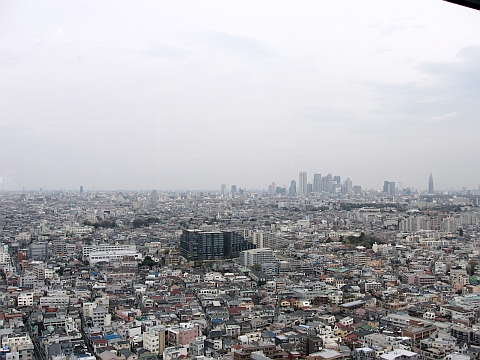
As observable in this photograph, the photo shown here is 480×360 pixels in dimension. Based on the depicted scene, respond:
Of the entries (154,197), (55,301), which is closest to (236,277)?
(55,301)

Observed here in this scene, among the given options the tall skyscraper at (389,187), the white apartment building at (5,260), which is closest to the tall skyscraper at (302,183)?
the tall skyscraper at (389,187)

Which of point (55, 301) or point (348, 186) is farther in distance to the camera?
point (348, 186)

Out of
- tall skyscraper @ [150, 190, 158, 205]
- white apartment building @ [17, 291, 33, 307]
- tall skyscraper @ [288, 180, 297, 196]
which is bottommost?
white apartment building @ [17, 291, 33, 307]

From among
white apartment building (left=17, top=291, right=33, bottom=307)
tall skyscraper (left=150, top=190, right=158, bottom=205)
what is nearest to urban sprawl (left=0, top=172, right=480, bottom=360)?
white apartment building (left=17, top=291, right=33, bottom=307)

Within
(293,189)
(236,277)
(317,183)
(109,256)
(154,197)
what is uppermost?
(317,183)

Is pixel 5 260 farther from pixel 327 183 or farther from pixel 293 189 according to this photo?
pixel 327 183

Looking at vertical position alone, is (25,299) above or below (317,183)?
below

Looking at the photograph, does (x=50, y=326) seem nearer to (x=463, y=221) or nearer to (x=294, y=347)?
(x=294, y=347)

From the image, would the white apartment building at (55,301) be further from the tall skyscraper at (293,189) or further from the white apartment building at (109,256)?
the tall skyscraper at (293,189)

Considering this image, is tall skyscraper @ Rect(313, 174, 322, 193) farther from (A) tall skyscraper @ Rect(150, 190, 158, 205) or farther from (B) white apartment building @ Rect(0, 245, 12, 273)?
(B) white apartment building @ Rect(0, 245, 12, 273)
